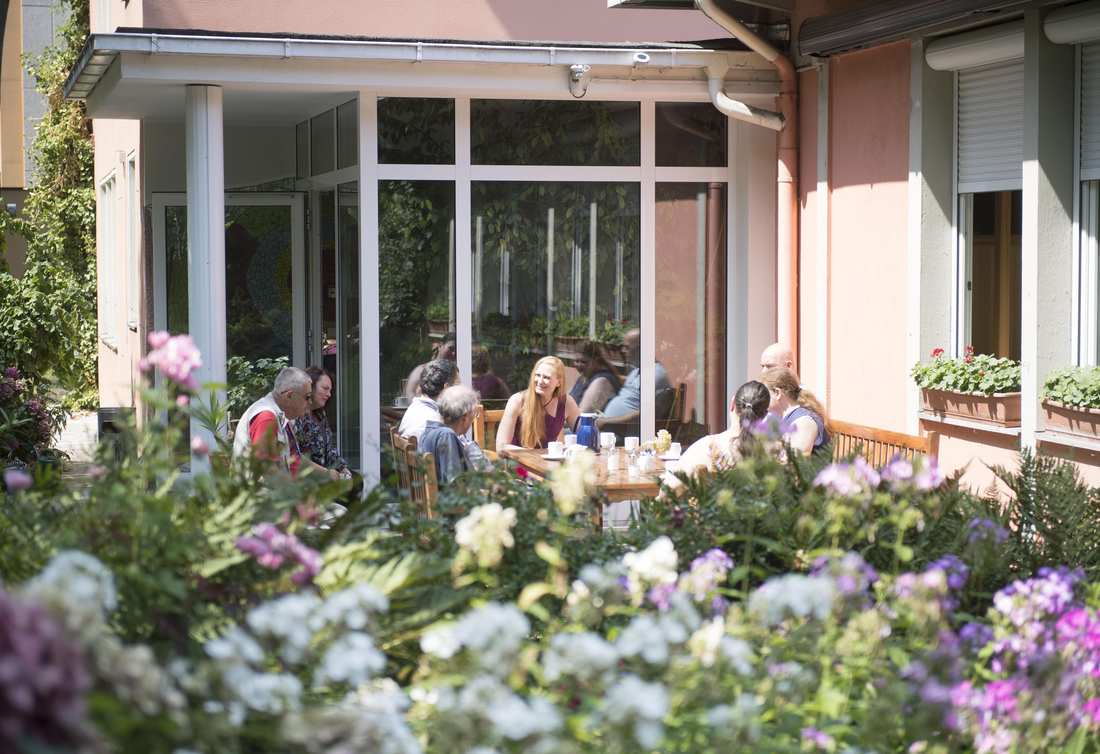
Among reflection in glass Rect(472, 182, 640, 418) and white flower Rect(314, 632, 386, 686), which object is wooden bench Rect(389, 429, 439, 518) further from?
white flower Rect(314, 632, 386, 686)

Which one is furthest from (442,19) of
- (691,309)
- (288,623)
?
(288,623)

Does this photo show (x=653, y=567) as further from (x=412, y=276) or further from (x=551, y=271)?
(x=551, y=271)

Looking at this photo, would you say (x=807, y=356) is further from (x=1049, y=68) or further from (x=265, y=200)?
(x=265, y=200)

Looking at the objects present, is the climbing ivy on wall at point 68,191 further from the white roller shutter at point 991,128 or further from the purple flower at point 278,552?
the purple flower at point 278,552

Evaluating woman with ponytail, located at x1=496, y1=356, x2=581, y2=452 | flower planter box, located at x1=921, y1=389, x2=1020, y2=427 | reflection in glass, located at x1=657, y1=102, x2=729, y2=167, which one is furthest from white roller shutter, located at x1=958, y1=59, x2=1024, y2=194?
woman with ponytail, located at x1=496, y1=356, x2=581, y2=452

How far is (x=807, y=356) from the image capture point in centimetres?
897

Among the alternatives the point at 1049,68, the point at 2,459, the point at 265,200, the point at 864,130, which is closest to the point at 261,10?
the point at 265,200

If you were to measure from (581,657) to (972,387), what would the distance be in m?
5.42

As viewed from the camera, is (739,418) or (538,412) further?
(538,412)

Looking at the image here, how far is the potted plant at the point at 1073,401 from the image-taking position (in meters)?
6.39

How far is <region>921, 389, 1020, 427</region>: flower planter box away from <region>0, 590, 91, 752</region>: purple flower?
5.93 m

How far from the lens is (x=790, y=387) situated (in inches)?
281

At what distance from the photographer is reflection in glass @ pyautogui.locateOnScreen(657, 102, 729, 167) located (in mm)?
9242

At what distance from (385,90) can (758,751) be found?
6.67 m
